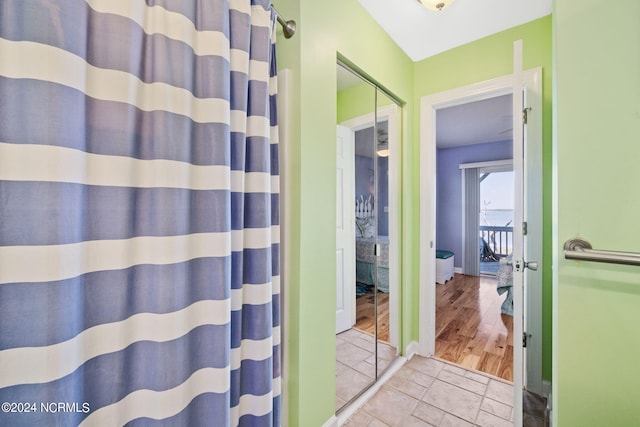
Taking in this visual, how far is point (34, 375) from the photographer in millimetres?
509

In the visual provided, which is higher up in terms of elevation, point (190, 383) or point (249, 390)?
point (190, 383)

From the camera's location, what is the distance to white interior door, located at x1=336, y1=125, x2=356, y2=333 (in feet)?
5.27

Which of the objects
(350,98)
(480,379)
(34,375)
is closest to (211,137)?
(34,375)

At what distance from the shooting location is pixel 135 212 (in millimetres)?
711

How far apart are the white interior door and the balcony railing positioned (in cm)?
475

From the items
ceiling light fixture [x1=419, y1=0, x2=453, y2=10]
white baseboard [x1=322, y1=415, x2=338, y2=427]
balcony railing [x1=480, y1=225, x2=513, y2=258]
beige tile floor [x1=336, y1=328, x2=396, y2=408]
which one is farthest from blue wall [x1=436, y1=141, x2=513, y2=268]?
white baseboard [x1=322, y1=415, x2=338, y2=427]

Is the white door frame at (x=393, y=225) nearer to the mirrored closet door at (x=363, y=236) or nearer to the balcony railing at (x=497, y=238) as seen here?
the mirrored closet door at (x=363, y=236)

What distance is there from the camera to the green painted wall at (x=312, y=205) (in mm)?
1150

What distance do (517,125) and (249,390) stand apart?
5.71ft

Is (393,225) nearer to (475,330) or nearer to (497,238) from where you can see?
(475,330)

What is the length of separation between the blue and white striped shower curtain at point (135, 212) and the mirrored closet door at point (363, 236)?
0.75 meters

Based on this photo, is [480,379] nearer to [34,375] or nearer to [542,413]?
[542,413]

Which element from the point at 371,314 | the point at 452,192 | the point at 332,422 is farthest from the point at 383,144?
the point at 452,192

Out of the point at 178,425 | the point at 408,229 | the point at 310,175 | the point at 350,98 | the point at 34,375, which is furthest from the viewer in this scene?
the point at 408,229
